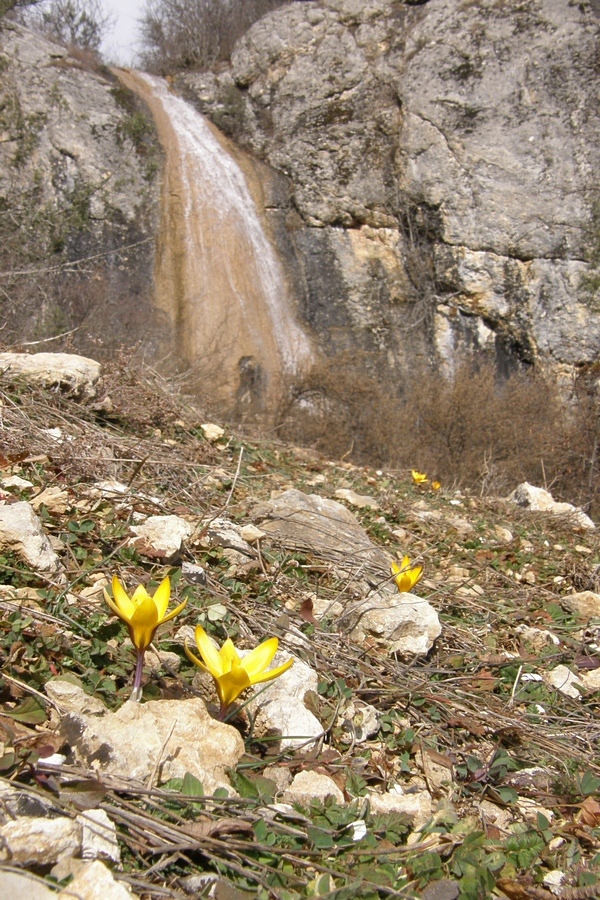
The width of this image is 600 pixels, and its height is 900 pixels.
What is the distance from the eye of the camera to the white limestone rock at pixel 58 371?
3.94 m

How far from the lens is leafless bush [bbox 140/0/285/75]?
721 inches

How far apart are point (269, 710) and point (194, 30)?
68.5 ft

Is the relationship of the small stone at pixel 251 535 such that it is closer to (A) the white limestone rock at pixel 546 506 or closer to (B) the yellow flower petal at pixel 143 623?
(B) the yellow flower petal at pixel 143 623

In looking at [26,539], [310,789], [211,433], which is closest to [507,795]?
[310,789]

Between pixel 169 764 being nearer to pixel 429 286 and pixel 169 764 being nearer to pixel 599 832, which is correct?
pixel 599 832

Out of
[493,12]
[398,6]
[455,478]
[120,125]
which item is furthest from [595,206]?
[120,125]

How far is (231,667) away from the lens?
1539mm

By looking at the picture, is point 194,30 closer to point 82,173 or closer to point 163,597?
point 82,173

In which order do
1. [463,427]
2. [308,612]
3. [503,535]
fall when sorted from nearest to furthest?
[308,612]
[503,535]
[463,427]

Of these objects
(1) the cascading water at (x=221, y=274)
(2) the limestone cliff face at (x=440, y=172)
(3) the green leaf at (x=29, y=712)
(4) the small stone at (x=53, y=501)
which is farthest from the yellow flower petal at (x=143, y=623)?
(2) the limestone cliff face at (x=440, y=172)

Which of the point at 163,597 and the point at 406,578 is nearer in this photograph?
the point at 163,597

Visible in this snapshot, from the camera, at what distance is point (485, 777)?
184 centimetres

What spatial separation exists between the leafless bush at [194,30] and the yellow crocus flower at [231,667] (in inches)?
763

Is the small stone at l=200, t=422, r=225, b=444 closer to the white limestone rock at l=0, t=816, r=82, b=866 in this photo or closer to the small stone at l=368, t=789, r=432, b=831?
the small stone at l=368, t=789, r=432, b=831
